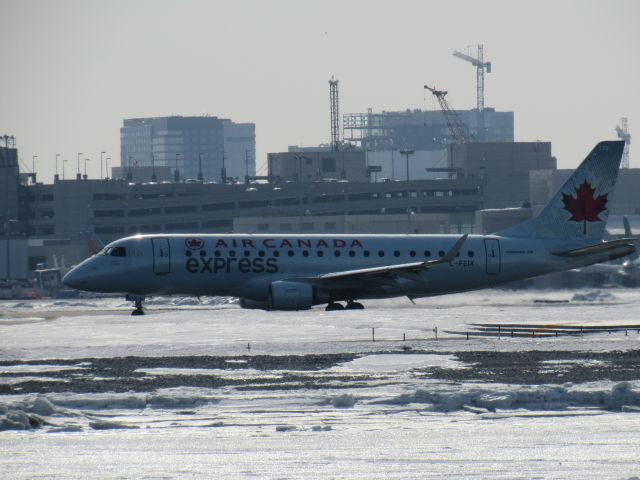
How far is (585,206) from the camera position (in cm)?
6669

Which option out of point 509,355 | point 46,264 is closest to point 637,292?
point 509,355

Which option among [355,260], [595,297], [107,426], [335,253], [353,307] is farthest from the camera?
[595,297]

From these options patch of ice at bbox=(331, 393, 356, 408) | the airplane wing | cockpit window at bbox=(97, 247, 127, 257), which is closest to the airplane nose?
cockpit window at bbox=(97, 247, 127, 257)

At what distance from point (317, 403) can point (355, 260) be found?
34407 millimetres

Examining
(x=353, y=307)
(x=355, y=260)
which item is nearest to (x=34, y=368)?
(x=353, y=307)

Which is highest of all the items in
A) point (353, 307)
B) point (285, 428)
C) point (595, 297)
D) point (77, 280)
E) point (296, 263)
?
point (296, 263)

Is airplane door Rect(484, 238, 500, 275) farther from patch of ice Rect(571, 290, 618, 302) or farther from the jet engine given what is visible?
the jet engine

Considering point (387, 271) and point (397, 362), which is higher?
point (387, 271)

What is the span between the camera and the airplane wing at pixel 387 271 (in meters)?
61.4

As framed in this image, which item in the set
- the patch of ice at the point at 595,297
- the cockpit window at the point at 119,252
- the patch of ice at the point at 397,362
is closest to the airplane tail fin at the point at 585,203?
the patch of ice at the point at 595,297

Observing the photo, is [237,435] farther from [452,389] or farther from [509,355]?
[509,355]

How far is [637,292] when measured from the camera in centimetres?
7950

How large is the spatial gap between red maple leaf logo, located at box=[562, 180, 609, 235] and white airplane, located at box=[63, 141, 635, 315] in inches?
2.0

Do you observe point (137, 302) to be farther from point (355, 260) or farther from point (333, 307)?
point (355, 260)
